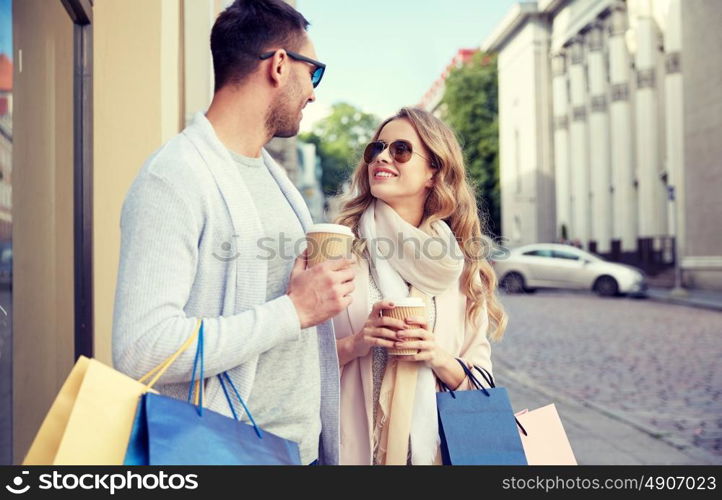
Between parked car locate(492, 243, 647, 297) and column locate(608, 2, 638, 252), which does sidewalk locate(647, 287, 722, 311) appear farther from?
column locate(608, 2, 638, 252)

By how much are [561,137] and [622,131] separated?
900 cm

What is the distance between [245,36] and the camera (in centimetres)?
203

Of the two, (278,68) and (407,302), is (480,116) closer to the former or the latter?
(407,302)

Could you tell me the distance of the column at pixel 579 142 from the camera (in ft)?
129

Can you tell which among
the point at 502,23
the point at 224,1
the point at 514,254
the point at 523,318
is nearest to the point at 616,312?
the point at 523,318

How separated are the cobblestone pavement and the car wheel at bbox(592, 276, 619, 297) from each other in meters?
3.09

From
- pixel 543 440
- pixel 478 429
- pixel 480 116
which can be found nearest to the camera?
pixel 478 429

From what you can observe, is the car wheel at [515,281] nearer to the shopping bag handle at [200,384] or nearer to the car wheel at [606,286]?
the car wheel at [606,286]

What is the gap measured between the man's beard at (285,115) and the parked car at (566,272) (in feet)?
67.7

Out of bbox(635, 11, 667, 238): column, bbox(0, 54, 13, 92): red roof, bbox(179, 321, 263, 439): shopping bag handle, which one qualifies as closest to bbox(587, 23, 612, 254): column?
bbox(635, 11, 667, 238): column

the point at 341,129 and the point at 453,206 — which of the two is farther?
the point at 341,129

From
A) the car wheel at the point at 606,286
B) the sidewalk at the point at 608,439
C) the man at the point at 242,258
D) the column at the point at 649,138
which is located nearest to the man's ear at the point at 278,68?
the man at the point at 242,258

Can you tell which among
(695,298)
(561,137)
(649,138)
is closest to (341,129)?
(561,137)
